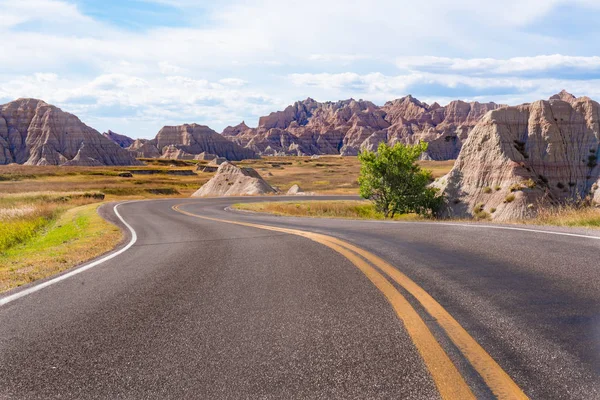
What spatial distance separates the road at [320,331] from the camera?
3186 millimetres

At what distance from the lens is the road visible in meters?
3.19

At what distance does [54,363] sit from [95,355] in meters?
0.30

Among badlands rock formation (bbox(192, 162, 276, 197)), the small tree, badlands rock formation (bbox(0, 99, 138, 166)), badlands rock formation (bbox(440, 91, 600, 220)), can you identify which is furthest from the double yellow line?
badlands rock formation (bbox(0, 99, 138, 166))

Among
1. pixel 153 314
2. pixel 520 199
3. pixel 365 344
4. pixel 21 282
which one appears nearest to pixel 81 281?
pixel 21 282

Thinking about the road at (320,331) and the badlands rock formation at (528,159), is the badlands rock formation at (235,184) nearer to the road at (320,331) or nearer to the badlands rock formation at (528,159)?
the badlands rock formation at (528,159)

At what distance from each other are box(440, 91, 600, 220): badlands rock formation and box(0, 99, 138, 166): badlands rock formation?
16144 centimetres

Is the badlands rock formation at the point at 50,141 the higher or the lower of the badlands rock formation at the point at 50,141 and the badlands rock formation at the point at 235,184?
the higher

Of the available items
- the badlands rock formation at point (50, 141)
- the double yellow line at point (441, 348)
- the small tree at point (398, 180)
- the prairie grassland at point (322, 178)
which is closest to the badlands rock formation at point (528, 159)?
the small tree at point (398, 180)

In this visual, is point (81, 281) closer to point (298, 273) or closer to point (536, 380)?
point (298, 273)

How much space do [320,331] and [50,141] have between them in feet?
650

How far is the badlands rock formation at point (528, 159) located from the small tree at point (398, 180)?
7.70 feet

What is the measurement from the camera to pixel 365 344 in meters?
3.87

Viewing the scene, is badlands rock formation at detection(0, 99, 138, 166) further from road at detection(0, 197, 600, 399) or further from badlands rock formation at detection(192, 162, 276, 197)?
road at detection(0, 197, 600, 399)

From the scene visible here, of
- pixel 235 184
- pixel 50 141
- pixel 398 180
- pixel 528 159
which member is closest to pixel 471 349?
pixel 398 180
